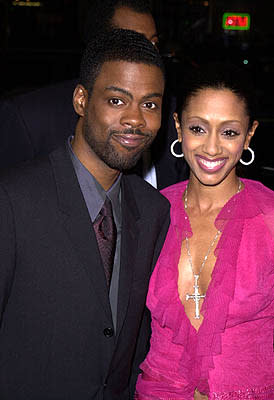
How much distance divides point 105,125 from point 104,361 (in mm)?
956

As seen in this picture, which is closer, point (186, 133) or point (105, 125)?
point (105, 125)

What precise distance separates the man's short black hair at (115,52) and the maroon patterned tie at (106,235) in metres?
0.53

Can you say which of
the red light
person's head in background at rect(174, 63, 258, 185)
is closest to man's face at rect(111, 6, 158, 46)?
person's head in background at rect(174, 63, 258, 185)

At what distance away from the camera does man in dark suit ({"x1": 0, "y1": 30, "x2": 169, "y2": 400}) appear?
7.00 feet

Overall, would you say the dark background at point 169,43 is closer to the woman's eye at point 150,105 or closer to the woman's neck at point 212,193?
the woman's neck at point 212,193

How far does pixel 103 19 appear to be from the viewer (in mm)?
3422

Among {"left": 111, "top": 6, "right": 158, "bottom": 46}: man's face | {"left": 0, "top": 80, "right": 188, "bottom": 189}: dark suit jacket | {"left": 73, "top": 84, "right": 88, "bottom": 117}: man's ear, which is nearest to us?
{"left": 73, "top": 84, "right": 88, "bottom": 117}: man's ear

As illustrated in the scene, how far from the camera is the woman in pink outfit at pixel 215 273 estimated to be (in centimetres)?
244

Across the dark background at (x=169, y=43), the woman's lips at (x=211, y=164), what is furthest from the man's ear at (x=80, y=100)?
the dark background at (x=169, y=43)

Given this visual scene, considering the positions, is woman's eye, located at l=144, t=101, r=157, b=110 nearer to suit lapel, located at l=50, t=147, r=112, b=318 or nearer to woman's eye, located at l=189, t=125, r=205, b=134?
woman's eye, located at l=189, t=125, r=205, b=134

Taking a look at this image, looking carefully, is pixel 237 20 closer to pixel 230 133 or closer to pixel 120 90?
pixel 230 133

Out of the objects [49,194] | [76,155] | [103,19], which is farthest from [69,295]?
[103,19]

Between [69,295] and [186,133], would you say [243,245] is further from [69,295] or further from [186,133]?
[69,295]

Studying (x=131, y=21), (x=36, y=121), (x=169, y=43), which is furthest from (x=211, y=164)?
(x=169, y=43)
